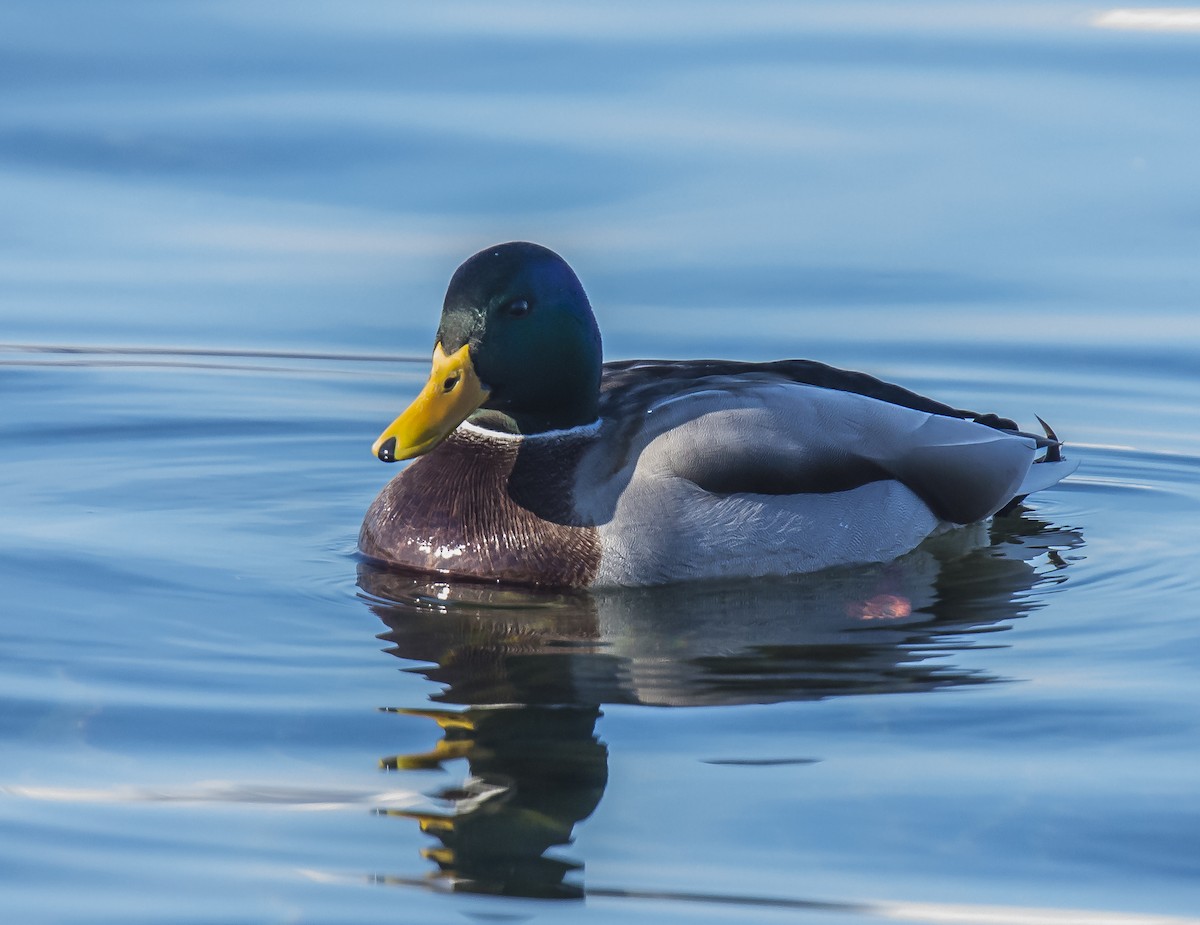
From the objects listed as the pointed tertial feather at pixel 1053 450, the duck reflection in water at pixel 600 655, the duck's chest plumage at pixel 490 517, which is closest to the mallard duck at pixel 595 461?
the duck's chest plumage at pixel 490 517

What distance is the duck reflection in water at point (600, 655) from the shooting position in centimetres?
616

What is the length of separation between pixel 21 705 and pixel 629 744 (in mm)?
1984

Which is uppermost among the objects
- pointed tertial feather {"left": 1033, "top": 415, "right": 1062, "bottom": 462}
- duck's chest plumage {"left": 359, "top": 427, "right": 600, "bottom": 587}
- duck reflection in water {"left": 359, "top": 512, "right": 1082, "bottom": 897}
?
pointed tertial feather {"left": 1033, "top": 415, "right": 1062, "bottom": 462}

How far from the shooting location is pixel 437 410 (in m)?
8.43

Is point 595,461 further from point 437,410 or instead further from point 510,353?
point 437,410

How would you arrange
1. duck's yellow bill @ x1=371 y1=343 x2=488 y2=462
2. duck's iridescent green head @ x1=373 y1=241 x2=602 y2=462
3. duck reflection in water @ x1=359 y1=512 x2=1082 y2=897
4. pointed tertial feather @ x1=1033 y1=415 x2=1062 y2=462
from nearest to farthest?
duck reflection in water @ x1=359 y1=512 x2=1082 y2=897, duck's yellow bill @ x1=371 y1=343 x2=488 y2=462, duck's iridescent green head @ x1=373 y1=241 x2=602 y2=462, pointed tertial feather @ x1=1033 y1=415 x2=1062 y2=462

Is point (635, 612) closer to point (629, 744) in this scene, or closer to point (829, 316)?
point (629, 744)

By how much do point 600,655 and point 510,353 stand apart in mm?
1441

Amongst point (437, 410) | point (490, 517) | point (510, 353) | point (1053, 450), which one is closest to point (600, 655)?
point (490, 517)

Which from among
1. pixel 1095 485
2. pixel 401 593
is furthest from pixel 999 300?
pixel 401 593

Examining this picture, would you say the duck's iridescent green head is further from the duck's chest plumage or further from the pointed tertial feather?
the pointed tertial feather

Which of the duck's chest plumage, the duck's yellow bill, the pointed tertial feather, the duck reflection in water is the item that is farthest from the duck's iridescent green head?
the pointed tertial feather

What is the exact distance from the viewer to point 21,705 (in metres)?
7.09

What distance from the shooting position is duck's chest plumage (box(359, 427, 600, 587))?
859 centimetres
